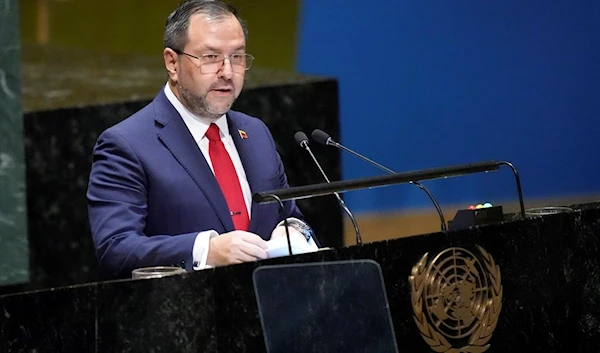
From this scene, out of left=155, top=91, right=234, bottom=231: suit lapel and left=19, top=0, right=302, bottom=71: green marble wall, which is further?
left=19, top=0, right=302, bottom=71: green marble wall

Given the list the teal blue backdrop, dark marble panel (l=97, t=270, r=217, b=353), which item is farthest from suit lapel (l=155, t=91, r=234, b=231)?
the teal blue backdrop

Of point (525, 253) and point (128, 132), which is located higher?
point (128, 132)

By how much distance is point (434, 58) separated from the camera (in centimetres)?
597

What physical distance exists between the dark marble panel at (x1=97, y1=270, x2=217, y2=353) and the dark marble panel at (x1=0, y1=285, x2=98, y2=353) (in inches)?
1.2

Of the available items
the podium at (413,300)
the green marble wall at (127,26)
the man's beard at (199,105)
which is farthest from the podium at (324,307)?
the green marble wall at (127,26)

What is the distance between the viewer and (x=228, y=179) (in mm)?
3902

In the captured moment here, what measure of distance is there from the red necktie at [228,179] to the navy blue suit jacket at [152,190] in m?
0.04

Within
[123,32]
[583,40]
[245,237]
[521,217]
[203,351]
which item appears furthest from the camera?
[583,40]

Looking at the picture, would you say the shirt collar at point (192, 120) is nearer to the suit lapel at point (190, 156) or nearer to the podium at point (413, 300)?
the suit lapel at point (190, 156)

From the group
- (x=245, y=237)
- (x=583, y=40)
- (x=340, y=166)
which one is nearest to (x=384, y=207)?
(x=340, y=166)

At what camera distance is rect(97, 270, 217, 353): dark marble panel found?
8.84 ft

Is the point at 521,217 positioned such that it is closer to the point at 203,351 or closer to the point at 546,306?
the point at 546,306

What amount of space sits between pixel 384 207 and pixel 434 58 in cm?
77

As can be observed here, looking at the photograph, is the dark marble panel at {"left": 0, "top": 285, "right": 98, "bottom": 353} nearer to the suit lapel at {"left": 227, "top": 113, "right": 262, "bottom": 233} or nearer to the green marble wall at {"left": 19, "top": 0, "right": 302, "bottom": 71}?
the suit lapel at {"left": 227, "top": 113, "right": 262, "bottom": 233}
